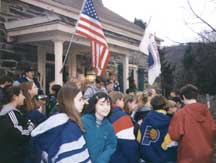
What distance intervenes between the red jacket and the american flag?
4336 millimetres

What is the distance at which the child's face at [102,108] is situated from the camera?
4285 mm

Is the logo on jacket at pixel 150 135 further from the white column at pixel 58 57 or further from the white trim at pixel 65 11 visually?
the white trim at pixel 65 11

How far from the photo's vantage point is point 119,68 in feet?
54.0

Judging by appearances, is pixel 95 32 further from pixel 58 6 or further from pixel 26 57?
pixel 58 6

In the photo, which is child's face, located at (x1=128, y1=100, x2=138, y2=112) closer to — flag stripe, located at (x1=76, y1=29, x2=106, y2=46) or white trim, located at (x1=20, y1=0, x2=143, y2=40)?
flag stripe, located at (x1=76, y1=29, x2=106, y2=46)

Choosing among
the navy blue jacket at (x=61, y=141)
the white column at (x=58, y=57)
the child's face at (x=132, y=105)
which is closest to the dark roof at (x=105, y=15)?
the white column at (x=58, y=57)

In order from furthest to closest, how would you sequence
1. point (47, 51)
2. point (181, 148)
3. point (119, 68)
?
point (119, 68) < point (47, 51) < point (181, 148)

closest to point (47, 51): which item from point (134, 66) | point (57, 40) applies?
point (57, 40)

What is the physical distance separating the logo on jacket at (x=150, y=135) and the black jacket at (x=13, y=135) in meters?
1.56

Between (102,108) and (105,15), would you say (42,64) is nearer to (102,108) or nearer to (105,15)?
(105,15)

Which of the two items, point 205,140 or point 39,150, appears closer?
point 39,150

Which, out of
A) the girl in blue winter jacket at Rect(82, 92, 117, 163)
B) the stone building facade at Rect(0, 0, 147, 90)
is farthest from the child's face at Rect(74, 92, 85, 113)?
the stone building facade at Rect(0, 0, 147, 90)

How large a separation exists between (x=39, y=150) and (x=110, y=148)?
809 millimetres

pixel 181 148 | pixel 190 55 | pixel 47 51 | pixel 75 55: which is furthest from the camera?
pixel 190 55
